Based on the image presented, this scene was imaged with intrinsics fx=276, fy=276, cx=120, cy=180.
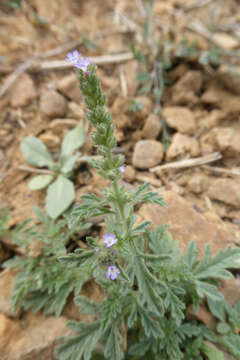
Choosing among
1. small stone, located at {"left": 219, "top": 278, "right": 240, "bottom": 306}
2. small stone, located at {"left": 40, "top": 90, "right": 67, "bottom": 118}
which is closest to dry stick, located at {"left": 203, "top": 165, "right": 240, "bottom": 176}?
small stone, located at {"left": 219, "top": 278, "right": 240, "bottom": 306}

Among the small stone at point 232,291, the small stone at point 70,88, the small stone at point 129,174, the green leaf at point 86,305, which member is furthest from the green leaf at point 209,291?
the small stone at point 70,88

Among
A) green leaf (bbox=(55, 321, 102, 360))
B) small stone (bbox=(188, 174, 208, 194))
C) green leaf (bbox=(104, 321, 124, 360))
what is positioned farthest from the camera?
small stone (bbox=(188, 174, 208, 194))

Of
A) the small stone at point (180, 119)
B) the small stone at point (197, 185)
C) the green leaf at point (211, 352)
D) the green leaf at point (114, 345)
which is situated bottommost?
the green leaf at point (211, 352)

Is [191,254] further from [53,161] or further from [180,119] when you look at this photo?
[53,161]

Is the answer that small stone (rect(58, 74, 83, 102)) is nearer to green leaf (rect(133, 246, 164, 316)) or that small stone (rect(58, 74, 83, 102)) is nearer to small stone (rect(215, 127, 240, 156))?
small stone (rect(215, 127, 240, 156))

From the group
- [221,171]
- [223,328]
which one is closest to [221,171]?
[221,171]

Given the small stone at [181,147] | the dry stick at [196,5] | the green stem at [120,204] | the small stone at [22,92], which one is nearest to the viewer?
the green stem at [120,204]

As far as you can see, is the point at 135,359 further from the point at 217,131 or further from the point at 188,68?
the point at 188,68

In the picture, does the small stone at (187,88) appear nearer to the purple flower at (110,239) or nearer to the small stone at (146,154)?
the small stone at (146,154)
